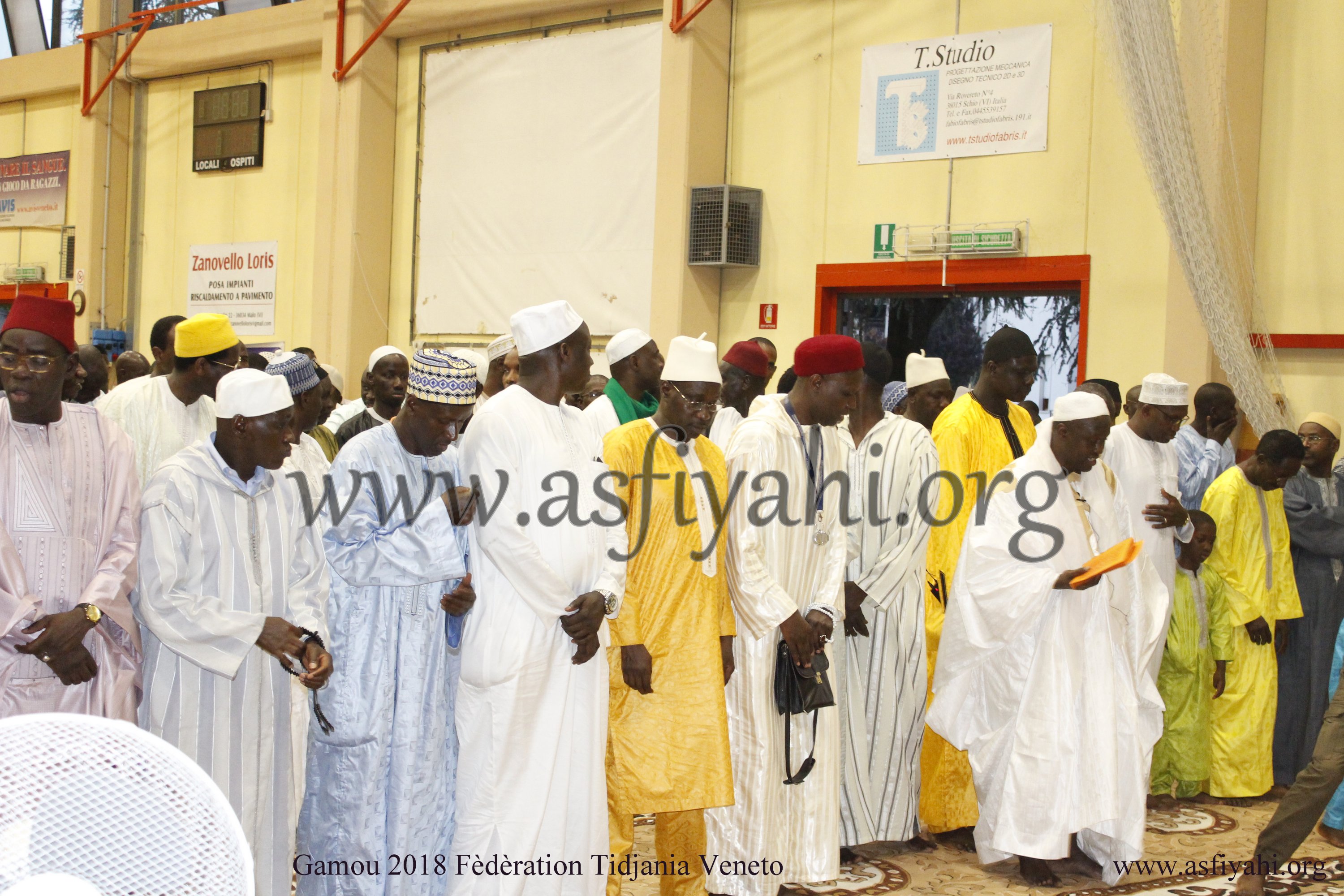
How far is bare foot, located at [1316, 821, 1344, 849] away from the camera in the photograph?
17.7 ft

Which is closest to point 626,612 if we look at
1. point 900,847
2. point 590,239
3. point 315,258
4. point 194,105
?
point 900,847

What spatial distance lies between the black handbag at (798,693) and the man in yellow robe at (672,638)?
232 mm

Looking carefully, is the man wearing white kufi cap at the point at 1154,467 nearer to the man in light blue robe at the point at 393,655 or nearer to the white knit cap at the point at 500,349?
the white knit cap at the point at 500,349

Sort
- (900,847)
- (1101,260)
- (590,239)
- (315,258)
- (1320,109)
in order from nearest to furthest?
(900,847)
(1320,109)
(1101,260)
(590,239)
(315,258)

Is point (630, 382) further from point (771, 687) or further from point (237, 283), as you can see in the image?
point (237, 283)

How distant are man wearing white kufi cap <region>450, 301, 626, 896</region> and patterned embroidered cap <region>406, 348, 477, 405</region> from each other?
109 mm

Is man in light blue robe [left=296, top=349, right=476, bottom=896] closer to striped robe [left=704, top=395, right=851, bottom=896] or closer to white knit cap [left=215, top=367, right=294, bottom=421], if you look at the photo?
Result: white knit cap [left=215, top=367, right=294, bottom=421]

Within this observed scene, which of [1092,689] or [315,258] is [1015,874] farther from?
[315,258]

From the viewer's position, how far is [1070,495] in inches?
186

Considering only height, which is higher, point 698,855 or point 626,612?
point 626,612

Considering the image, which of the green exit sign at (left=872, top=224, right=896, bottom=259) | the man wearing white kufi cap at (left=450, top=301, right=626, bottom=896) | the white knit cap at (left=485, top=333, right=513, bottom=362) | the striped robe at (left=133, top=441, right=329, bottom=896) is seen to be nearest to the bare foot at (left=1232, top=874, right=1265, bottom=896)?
the man wearing white kufi cap at (left=450, top=301, right=626, bottom=896)

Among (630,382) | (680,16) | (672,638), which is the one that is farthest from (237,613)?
(680,16)

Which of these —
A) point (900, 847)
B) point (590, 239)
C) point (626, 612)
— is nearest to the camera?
point (626, 612)

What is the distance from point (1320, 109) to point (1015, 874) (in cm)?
584
